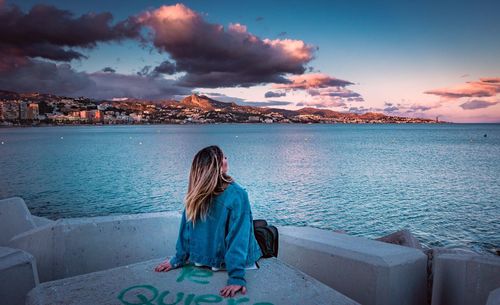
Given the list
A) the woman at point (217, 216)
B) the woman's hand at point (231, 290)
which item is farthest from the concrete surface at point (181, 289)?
the woman at point (217, 216)

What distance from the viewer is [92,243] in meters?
5.35

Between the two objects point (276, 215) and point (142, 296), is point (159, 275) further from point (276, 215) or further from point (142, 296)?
point (276, 215)

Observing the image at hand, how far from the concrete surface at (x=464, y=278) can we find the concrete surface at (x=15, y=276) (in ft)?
14.7

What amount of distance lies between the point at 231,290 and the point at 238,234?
0.53 m

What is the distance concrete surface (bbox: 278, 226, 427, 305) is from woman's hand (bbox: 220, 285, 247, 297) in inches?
63.7

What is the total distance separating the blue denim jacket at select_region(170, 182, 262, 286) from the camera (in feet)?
11.8

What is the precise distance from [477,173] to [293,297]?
39.9m

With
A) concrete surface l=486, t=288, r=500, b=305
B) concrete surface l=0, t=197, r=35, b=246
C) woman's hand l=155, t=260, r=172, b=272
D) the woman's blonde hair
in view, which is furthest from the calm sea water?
the woman's blonde hair

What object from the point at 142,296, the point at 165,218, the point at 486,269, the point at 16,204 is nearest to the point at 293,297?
the point at 142,296

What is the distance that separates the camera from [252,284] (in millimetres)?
3547

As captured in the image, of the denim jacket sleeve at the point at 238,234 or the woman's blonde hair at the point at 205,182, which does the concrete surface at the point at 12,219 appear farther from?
the denim jacket sleeve at the point at 238,234

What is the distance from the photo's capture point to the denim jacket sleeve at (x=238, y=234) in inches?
140

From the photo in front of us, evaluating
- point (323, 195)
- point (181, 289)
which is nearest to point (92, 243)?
point (181, 289)

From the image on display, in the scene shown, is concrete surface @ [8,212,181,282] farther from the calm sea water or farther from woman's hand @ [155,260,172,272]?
the calm sea water
